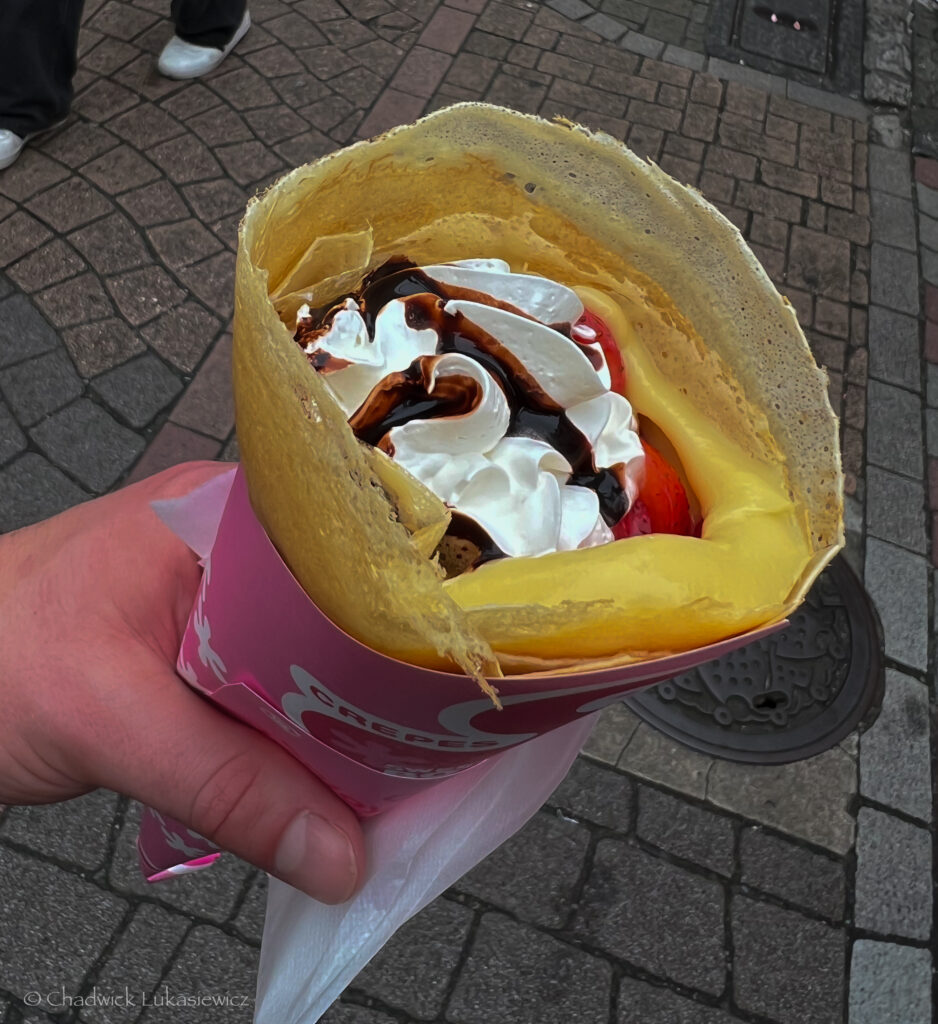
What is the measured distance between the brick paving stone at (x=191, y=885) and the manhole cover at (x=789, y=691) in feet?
3.97

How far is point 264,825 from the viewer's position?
1.27 m

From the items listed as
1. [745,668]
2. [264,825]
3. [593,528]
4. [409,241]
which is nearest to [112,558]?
[264,825]

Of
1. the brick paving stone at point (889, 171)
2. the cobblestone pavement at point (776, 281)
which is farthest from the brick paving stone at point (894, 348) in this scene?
the brick paving stone at point (889, 171)

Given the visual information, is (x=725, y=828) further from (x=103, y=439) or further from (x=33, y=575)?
(x=103, y=439)

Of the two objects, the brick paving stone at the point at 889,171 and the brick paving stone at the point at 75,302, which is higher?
the brick paving stone at the point at 75,302

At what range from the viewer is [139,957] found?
205 cm

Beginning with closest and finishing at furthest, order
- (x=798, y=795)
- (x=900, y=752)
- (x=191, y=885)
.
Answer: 1. (x=191, y=885)
2. (x=798, y=795)
3. (x=900, y=752)

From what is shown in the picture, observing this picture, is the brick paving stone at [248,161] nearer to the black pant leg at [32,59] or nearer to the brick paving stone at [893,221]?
the black pant leg at [32,59]

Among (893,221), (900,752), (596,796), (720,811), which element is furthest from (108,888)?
(893,221)

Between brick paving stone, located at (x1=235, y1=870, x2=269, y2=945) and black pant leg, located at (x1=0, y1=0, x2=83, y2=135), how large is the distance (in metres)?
3.04

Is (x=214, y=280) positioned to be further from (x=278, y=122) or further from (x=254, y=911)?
(x=254, y=911)

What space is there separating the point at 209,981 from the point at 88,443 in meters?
1.67

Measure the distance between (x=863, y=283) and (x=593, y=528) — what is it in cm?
353

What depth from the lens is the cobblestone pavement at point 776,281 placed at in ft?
6.97
